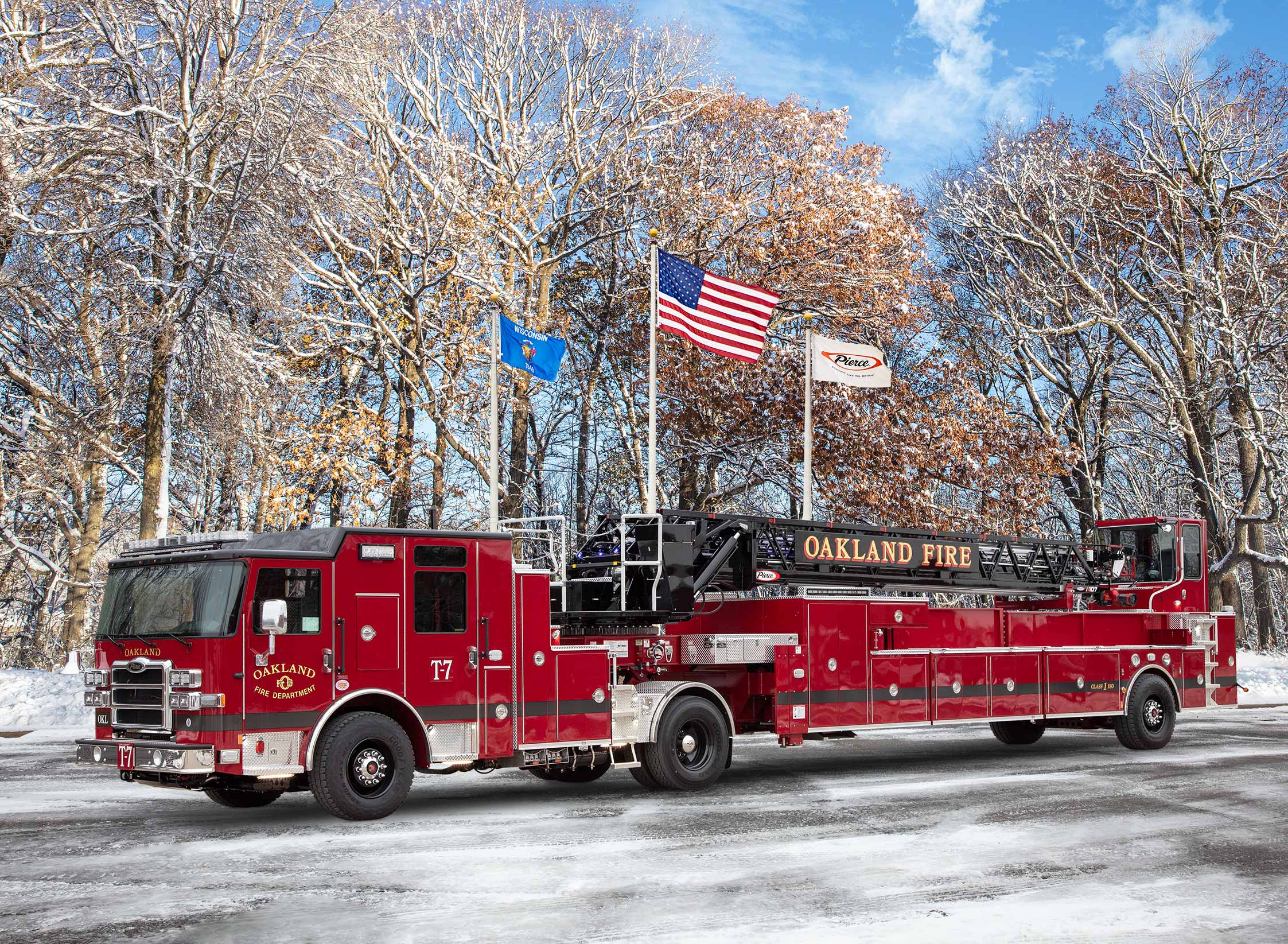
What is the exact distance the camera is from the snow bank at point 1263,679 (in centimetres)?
2869

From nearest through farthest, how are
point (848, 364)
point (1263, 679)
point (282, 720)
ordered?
point (282, 720) < point (848, 364) < point (1263, 679)

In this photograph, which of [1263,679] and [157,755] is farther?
[1263,679]

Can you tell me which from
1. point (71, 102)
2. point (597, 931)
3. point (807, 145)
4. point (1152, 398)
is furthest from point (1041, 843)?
point (1152, 398)

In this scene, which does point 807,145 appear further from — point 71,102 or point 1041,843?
point 1041,843

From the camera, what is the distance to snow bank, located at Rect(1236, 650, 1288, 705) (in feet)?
94.1

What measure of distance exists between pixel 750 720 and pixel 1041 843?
15.9 feet

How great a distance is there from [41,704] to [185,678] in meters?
12.4

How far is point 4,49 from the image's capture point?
23891 millimetres

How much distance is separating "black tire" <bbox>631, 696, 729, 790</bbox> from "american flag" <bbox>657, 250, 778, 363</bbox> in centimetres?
765

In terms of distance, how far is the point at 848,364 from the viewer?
23031 mm

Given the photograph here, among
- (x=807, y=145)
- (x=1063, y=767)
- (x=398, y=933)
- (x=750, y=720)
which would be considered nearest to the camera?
(x=398, y=933)

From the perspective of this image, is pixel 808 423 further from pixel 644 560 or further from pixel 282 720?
pixel 282 720

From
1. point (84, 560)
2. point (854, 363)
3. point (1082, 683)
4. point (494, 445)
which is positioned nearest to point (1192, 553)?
point (1082, 683)

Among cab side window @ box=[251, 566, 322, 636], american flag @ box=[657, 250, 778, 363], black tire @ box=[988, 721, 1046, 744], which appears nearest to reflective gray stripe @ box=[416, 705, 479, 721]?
cab side window @ box=[251, 566, 322, 636]
